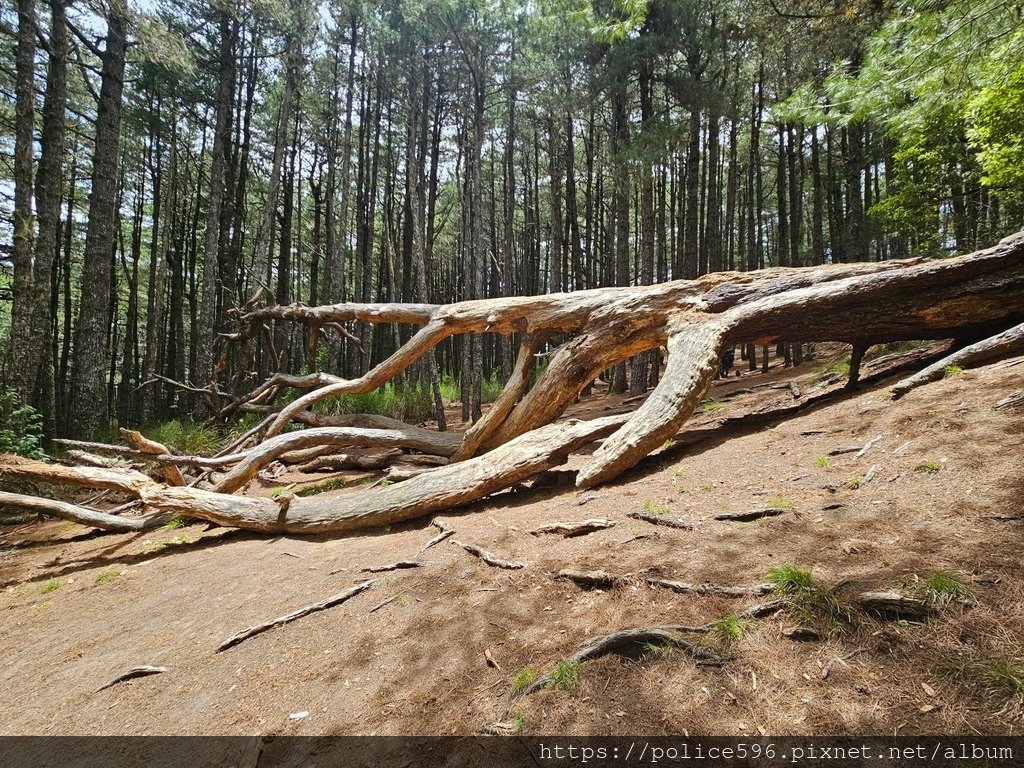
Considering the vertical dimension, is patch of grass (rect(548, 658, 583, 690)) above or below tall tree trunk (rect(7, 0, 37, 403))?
below

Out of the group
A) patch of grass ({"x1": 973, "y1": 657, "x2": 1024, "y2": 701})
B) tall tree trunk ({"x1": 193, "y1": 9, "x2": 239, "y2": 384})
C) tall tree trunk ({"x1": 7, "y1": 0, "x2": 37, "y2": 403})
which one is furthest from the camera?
tall tree trunk ({"x1": 193, "y1": 9, "x2": 239, "y2": 384})

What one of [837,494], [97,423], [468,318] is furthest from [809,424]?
[97,423]

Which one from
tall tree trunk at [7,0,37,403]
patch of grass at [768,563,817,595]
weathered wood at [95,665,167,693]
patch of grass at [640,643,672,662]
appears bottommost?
weathered wood at [95,665,167,693]

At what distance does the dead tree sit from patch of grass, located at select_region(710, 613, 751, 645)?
225cm

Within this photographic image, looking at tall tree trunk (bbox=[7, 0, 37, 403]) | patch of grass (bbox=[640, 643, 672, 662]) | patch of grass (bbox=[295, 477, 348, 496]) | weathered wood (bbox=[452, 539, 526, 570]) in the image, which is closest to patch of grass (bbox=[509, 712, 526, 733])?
patch of grass (bbox=[640, 643, 672, 662])

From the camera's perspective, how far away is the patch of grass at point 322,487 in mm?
6345

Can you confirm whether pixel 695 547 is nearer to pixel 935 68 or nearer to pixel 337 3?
pixel 935 68

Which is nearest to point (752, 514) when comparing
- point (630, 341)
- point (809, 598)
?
point (809, 598)

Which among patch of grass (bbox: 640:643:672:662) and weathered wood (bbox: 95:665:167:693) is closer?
patch of grass (bbox: 640:643:672:662)

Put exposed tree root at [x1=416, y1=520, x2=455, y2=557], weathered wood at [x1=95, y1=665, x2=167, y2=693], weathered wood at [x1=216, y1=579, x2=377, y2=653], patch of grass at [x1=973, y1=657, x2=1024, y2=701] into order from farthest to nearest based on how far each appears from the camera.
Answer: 1. exposed tree root at [x1=416, y1=520, x2=455, y2=557]
2. weathered wood at [x1=216, y1=579, x2=377, y2=653]
3. weathered wood at [x1=95, y1=665, x2=167, y2=693]
4. patch of grass at [x1=973, y1=657, x2=1024, y2=701]

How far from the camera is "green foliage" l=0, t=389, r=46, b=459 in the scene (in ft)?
19.4

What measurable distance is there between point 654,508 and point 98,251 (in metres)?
11.0

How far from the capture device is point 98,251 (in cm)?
854

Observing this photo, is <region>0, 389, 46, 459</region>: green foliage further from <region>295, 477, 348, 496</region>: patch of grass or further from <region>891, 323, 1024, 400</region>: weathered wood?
<region>891, 323, 1024, 400</region>: weathered wood
